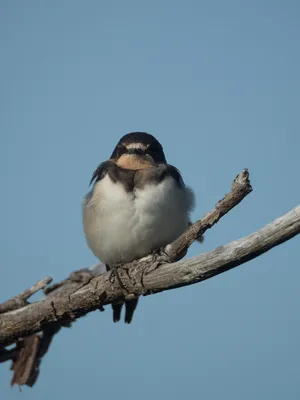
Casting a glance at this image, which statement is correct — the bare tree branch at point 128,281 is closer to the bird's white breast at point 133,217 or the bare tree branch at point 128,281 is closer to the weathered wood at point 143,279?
the weathered wood at point 143,279

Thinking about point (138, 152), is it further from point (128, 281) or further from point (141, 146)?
point (128, 281)

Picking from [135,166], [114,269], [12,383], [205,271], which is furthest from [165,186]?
[12,383]

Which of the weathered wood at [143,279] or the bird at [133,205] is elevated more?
the bird at [133,205]

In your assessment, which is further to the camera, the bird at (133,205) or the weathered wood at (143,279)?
the bird at (133,205)

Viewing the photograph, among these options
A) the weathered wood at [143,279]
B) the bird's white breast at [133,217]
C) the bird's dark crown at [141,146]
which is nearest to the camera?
the weathered wood at [143,279]

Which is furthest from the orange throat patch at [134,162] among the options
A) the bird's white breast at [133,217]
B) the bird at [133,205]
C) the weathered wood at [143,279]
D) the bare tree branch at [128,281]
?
the weathered wood at [143,279]

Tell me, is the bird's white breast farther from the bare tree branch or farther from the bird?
the bare tree branch

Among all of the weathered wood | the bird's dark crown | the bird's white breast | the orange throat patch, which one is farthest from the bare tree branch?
the bird's dark crown

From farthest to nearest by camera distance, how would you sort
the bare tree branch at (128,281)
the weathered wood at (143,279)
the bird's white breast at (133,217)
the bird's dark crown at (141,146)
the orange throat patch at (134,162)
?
the bird's dark crown at (141,146) → the orange throat patch at (134,162) → the bird's white breast at (133,217) → the bare tree branch at (128,281) → the weathered wood at (143,279)
